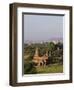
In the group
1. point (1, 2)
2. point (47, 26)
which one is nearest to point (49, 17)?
point (47, 26)

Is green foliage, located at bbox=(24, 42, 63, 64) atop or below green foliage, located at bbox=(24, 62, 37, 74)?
atop

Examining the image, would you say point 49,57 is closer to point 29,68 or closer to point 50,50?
point 50,50

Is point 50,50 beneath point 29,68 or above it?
above

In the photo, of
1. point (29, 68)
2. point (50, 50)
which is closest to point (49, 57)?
point (50, 50)

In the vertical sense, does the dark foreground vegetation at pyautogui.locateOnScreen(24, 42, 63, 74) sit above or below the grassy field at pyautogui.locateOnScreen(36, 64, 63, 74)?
above

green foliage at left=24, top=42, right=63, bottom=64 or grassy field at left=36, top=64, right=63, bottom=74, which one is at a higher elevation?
green foliage at left=24, top=42, right=63, bottom=64

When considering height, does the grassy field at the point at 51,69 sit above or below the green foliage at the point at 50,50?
below

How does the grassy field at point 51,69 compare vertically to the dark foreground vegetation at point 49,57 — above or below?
below

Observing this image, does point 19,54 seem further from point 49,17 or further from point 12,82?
point 49,17

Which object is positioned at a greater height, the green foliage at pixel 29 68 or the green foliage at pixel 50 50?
the green foliage at pixel 50 50

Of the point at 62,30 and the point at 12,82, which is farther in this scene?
the point at 62,30

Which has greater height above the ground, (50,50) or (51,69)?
(50,50)
